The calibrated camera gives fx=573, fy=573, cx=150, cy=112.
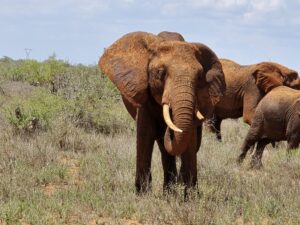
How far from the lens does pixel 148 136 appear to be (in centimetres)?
683


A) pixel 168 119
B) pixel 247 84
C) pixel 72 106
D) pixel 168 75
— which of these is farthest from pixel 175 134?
pixel 247 84

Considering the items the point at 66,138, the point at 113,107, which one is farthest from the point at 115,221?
the point at 113,107

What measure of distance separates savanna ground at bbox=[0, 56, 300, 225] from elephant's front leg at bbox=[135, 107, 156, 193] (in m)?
0.18

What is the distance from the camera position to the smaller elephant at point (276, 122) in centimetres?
1051

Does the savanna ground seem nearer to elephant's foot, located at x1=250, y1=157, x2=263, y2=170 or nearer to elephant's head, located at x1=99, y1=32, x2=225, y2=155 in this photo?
elephant's foot, located at x1=250, y1=157, x2=263, y2=170

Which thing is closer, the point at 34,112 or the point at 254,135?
the point at 254,135

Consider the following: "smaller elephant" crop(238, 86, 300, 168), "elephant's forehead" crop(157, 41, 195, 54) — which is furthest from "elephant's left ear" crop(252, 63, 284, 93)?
"elephant's forehead" crop(157, 41, 195, 54)

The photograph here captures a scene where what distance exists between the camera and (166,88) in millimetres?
6098

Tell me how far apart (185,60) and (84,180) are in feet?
9.51

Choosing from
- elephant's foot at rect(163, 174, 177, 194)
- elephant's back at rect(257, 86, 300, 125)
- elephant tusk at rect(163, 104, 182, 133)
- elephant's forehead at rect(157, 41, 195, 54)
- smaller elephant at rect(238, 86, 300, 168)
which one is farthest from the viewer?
elephant's back at rect(257, 86, 300, 125)

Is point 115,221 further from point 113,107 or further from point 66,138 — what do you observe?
point 113,107

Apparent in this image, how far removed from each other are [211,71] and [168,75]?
850 millimetres

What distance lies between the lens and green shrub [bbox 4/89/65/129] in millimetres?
11148

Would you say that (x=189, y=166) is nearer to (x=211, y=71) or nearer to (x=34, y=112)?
(x=211, y=71)
